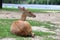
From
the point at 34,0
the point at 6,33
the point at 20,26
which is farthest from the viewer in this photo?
the point at 34,0

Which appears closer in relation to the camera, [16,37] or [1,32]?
[16,37]

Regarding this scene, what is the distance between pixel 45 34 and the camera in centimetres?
723

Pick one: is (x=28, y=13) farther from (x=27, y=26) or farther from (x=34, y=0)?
(x=34, y=0)

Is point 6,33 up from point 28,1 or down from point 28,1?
up

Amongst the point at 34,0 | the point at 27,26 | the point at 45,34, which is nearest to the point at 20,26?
the point at 27,26

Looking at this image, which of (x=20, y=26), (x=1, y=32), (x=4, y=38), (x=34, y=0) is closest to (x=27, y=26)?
(x=20, y=26)

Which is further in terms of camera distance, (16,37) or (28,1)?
(28,1)

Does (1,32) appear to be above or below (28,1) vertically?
above

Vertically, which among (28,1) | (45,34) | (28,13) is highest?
(28,13)

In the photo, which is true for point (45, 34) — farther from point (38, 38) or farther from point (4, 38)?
point (4, 38)

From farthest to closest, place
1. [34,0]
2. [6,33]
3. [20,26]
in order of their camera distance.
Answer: [34,0] < [6,33] < [20,26]

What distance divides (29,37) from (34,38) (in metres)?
0.13

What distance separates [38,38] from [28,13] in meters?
0.68

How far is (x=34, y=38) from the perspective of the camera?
21.4 feet
